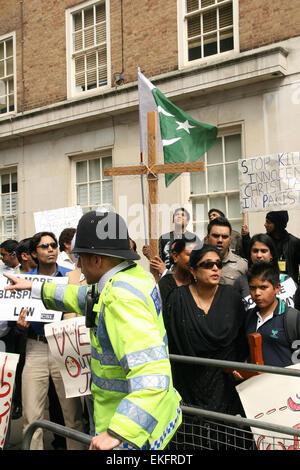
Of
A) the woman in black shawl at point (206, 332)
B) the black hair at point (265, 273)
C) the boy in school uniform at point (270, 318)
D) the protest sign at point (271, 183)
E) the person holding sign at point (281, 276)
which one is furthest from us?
the protest sign at point (271, 183)

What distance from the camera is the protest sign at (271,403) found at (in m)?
3.06

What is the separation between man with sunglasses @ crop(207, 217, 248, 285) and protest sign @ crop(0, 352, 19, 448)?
6.62ft

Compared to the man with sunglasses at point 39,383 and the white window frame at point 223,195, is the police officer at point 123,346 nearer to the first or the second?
the man with sunglasses at point 39,383

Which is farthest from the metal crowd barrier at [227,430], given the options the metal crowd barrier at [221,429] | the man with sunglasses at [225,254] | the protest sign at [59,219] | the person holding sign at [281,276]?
the protest sign at [59,219]

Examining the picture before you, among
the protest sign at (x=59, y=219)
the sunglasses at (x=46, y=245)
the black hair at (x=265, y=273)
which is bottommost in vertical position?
the black hair at (x=265, y=273)

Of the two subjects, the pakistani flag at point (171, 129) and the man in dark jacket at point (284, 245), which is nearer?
the man in dark jacket at point (284, 245)

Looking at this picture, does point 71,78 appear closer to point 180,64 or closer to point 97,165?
point 97,165

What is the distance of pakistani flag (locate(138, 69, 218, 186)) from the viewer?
6.37 m

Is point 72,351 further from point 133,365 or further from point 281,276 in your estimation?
point 133,365

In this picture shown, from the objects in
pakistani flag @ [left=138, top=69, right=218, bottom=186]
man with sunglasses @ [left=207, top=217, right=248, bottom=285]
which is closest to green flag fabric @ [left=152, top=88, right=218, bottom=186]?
pakistani flag @ [left=138, top=69, right=218, bottom=186]

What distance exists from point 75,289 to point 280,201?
14.2 ft

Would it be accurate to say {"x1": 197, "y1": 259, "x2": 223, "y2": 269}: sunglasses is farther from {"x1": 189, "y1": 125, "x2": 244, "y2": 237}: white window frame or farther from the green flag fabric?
{"x1": 189, "y1": 125, "x2": 244, "y2": 237}: white window frame

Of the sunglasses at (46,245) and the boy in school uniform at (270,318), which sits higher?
the sunglasses at (46,245)

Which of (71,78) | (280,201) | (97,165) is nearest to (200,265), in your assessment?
(280,201)
